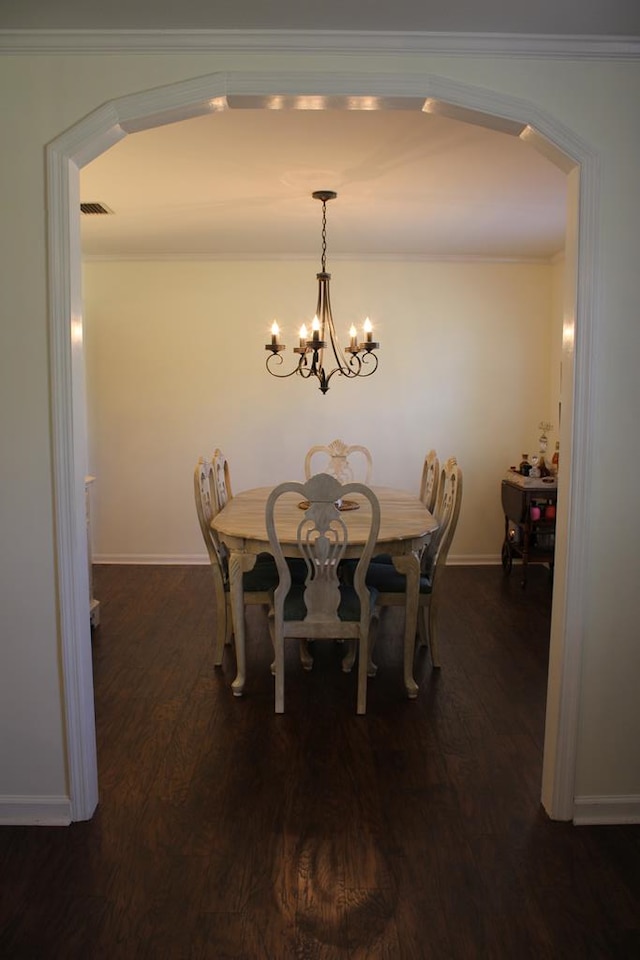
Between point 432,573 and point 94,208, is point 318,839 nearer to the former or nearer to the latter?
point 432,573

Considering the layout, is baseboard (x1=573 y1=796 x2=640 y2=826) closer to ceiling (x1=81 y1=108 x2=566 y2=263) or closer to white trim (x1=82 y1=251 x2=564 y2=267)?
ceiling (x1=81 y1=108 x2=566 y2=263)

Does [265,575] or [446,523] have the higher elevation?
[446,523]

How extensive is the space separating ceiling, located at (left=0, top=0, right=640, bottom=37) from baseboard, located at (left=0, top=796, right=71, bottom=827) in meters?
2.44

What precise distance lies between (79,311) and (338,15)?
1.18 m

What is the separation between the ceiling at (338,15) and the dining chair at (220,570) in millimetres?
2053

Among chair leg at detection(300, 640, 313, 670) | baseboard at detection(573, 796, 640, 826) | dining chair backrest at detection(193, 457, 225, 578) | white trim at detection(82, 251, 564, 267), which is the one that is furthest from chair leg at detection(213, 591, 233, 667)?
white trim at detection(82, 251, 564, 267)

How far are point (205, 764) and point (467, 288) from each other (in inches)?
170

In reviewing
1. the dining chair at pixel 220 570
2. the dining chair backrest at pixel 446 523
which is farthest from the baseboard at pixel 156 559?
the dining chair backrest at pixel 446 523

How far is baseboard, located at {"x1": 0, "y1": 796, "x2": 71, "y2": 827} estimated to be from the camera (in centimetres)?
264

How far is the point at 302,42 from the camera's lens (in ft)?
7.85

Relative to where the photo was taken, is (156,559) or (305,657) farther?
(156,559)

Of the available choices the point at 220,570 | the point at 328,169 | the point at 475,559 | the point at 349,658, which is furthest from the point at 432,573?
the point at 475,559

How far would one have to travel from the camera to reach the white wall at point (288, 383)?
608 cm

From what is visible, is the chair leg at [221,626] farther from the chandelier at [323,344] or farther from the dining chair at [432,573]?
the chandelier at [323,344]
